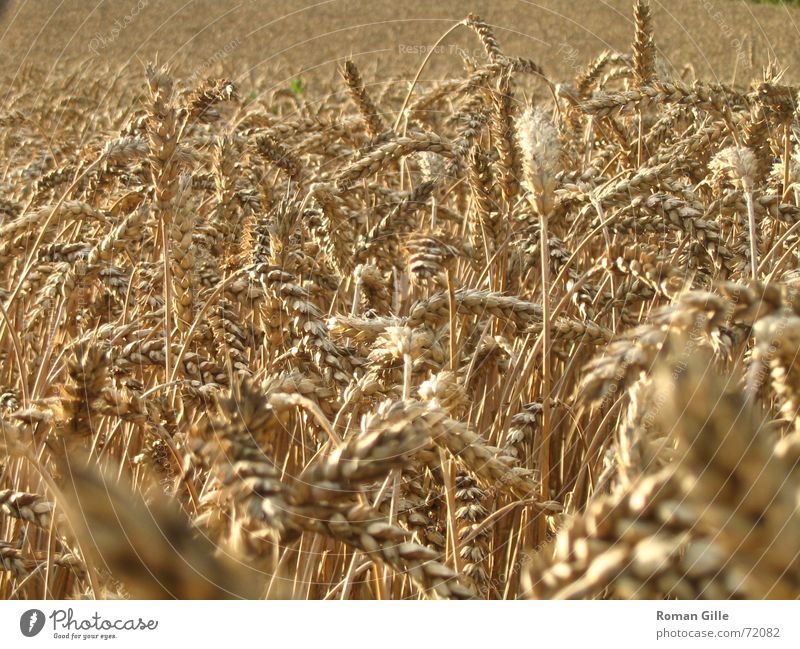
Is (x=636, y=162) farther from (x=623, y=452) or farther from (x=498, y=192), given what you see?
(x=623, y=452)

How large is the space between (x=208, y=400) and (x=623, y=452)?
2.64 ft

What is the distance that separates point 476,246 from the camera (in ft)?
7.06

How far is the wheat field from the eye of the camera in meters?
0.48
